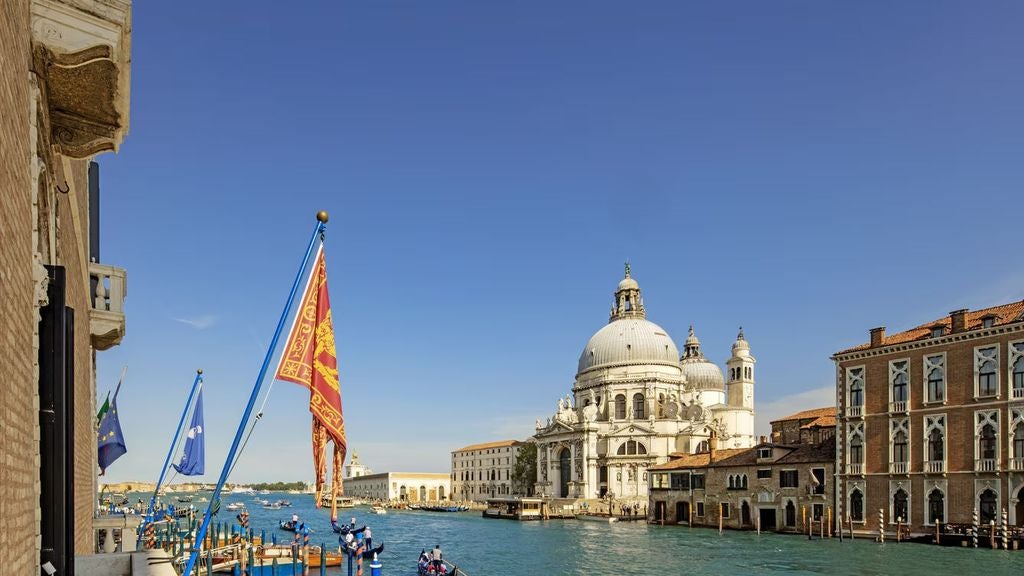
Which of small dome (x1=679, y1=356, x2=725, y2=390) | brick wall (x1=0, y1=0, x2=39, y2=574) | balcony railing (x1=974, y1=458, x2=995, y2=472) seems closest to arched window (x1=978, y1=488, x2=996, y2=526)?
balcony railing (x1=974, y1=458, x2=995, y2=472)

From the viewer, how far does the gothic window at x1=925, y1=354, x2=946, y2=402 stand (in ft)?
108

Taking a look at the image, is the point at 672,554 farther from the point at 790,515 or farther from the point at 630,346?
the point at 630,346

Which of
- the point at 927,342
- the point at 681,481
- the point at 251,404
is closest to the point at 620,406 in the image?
the point at 681,481

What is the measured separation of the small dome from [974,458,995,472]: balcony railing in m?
51.3

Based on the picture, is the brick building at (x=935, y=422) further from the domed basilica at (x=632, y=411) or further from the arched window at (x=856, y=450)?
the domed basilica at (x=632, y=411)

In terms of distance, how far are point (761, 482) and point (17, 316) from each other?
42.1 metres

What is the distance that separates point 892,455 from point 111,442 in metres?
30.6

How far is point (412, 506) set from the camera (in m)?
85.5

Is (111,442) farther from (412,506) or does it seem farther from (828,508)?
(412,506)

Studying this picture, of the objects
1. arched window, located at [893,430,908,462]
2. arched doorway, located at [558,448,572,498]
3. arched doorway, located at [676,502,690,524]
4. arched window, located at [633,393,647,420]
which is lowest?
arched doorway, located at [558,448,572,498]

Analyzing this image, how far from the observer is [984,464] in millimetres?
31141

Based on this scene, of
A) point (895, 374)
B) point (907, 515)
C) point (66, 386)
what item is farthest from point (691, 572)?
point (66, 386)

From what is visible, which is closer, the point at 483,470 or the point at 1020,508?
the point at 1020,508

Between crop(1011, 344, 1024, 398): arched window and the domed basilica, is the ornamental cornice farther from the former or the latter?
the domed basilica
